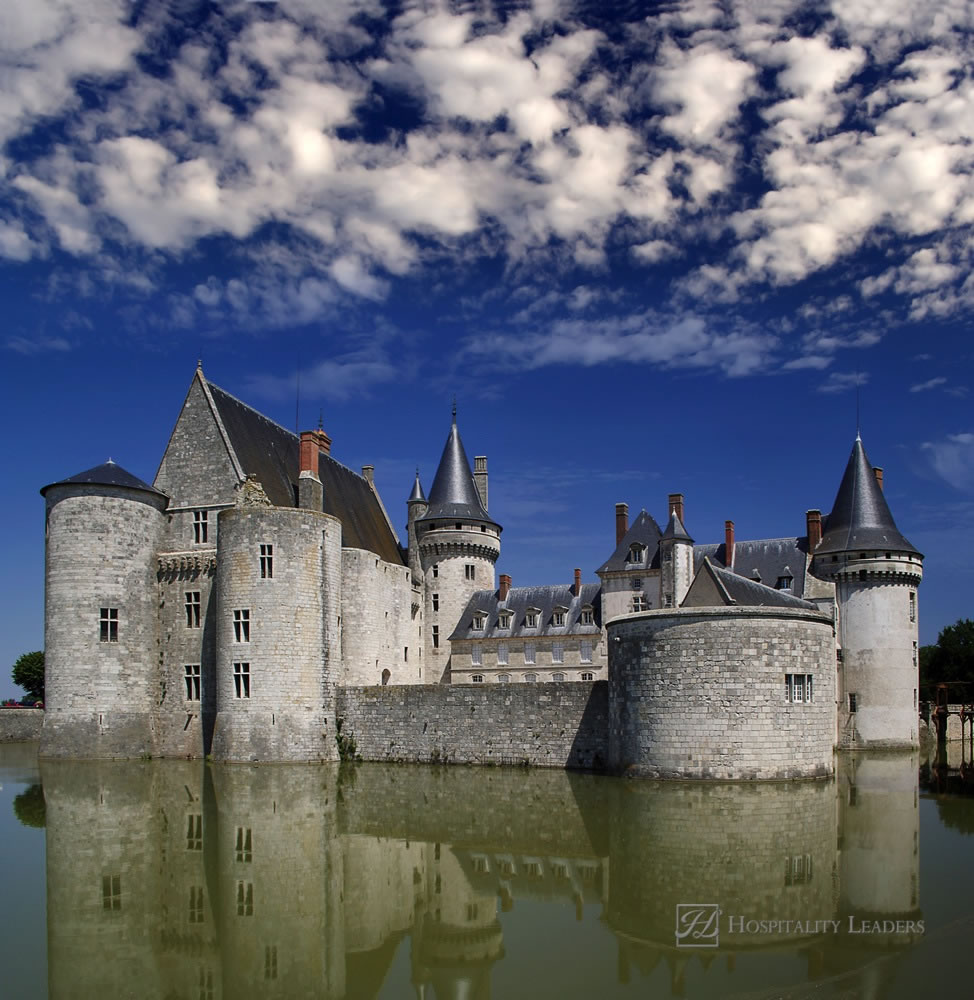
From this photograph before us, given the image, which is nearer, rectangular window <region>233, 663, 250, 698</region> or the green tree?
rectangular window <region>233, 663, 250, 698</region>

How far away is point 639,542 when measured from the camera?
120 feet

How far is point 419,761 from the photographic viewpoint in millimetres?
25328

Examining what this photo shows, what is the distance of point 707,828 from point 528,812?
359 cm

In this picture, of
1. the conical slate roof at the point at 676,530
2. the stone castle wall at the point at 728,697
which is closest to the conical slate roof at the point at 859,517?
the conical slate roof at the point at 676,530

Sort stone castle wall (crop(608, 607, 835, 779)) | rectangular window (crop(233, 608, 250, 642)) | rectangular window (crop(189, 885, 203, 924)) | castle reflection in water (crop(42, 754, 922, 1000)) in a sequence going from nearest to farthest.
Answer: castle reflection in water (crop(42, 754, 922, 1000))
rectangular window (crop(189, 885, 203, 924))
stone castle wall (crop(608, 607, 835, 779))
rectangular window (crop(233, 608, 250, 642))

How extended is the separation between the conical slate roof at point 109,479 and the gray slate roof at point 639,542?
55.7 ft

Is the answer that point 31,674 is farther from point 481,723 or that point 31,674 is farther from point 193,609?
point 481,723

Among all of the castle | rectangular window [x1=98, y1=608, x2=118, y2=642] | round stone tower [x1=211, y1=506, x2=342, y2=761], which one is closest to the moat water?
the castle

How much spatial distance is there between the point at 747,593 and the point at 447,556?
56.1 ft

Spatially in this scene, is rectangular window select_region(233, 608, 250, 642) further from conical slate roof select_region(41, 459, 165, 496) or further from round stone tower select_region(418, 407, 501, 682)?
round stone tower select_region(418, 407, 501, 682)

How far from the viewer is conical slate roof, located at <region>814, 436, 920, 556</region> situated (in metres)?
32.2

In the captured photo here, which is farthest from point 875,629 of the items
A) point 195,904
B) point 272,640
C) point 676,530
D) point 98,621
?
point 195,904

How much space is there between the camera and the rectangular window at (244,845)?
1325cm

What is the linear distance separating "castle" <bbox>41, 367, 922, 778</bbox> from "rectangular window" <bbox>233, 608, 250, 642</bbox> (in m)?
0.06
